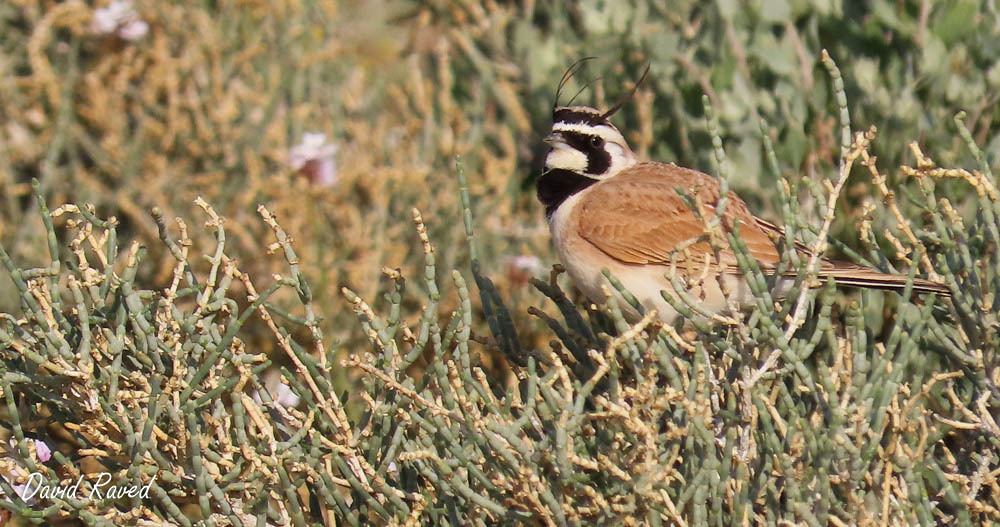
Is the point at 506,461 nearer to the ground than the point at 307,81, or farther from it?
farther from it

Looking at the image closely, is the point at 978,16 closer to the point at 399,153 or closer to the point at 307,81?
the point at 399,153

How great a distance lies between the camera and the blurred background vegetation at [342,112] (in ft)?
13.7

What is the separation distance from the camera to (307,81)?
233 inches

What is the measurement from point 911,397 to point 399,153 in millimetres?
3358

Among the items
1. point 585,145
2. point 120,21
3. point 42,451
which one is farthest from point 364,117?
point 42,451

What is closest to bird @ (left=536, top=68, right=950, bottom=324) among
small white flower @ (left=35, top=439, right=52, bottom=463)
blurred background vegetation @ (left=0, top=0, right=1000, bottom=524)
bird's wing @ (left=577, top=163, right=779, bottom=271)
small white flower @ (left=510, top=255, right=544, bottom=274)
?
bird's wing @ (left=577, top=163, right=779, bottom=271)

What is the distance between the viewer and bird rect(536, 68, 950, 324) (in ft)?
11.2

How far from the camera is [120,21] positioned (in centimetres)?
537

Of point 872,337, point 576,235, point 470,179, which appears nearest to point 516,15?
point 470,179

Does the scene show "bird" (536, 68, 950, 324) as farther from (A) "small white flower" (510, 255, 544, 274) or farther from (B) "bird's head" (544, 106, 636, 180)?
(A) "small white flower" (510, 255, 544, 274)

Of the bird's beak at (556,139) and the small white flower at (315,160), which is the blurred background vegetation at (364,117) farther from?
the bird's beak at (556,139)

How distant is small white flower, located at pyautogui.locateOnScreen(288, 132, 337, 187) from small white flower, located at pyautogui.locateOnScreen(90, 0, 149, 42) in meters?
0.93

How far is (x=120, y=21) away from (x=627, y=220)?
285 cm

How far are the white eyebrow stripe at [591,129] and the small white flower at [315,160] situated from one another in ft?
5.37
